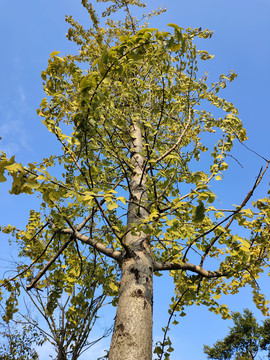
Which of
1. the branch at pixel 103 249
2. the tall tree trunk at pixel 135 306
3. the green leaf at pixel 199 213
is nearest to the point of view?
the green leaf at pixel 199 213

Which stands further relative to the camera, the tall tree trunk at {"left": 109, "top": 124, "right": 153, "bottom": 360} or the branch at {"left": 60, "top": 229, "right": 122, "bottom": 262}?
the branch at {"left": 60, "top": 229, "right": 122, "bottom": 262}

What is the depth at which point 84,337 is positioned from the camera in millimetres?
4609

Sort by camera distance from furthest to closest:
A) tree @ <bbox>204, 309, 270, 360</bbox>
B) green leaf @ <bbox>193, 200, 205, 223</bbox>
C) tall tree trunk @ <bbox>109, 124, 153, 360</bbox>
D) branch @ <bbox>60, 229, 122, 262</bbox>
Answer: tree @ <bbox>204, 309, 270, 360</bbox>, branch @ <bbox>60, 229, 122, 262</bbox>, tall tree trunk @ <bbox>109, 124, 153, 360</bbox>, green leaf @ <bbox>193, 200, 205, 223</bbox>

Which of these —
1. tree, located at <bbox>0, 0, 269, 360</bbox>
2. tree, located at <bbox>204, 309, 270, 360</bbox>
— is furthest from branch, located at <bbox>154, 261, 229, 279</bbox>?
tree, located at <bbox>204, 309, 270, 360</bbox>

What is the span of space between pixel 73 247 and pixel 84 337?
1777mm

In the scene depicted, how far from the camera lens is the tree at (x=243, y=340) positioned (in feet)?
71.8

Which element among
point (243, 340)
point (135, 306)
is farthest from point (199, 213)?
point (243, 340)

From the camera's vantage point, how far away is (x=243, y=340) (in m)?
22.6

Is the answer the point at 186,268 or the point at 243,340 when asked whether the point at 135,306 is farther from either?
the point at 243,340

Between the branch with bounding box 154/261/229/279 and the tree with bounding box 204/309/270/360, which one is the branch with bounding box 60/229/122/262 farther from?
the tree with bounding box 204/309/270/360

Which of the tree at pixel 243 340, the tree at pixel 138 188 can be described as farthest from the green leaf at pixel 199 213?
the tree at pixel 243 340

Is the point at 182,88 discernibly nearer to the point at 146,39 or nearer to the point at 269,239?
the point at 146,39

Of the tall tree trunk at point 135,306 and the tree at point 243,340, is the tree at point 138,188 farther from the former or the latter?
the tree at point 243,340

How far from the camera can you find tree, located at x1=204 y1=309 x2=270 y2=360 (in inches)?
862
